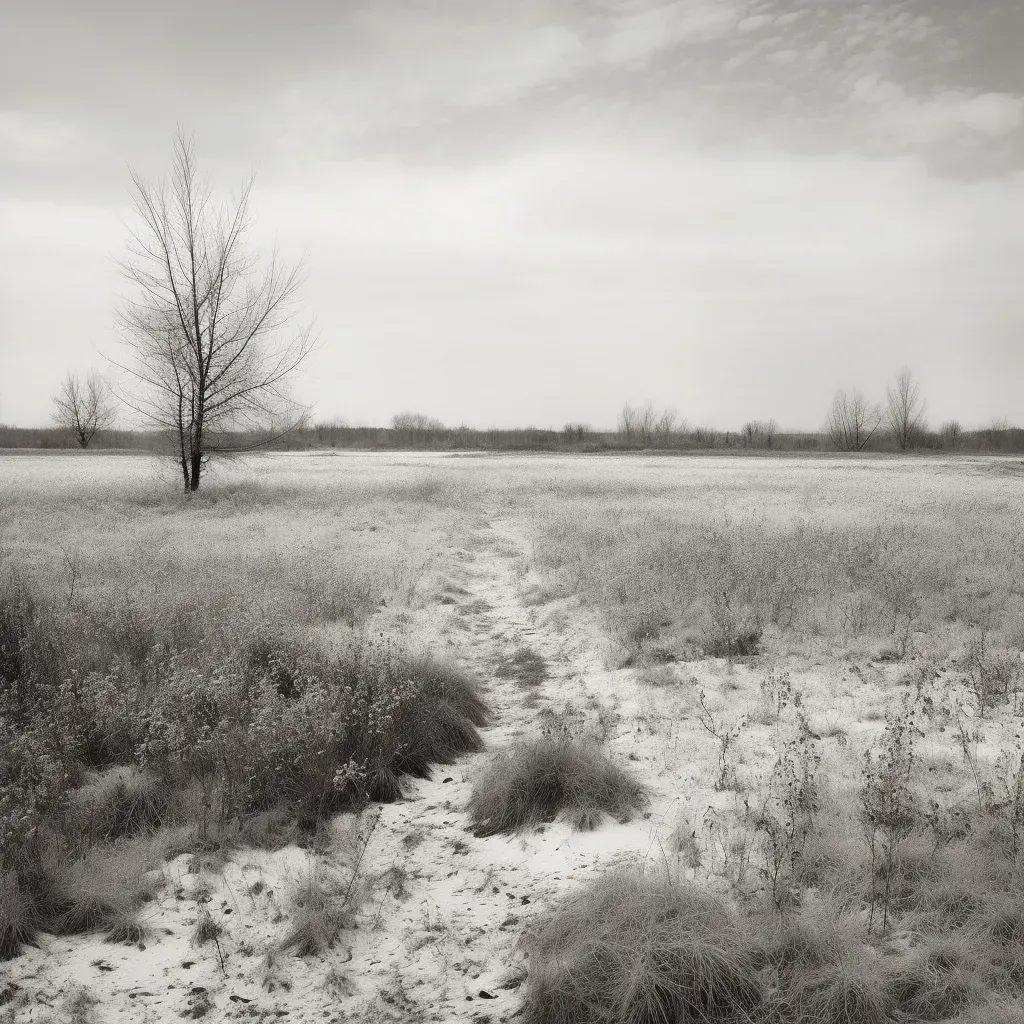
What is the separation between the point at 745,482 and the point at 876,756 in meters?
28.7

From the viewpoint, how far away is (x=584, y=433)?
93500 mm

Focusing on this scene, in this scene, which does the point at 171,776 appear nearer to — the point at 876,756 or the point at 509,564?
the point at 876,756

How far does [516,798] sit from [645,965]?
192cm

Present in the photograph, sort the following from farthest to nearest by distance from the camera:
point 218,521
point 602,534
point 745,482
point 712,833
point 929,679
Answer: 1. point 745,482
2. point 218,521
3. point 602,534
4. point 929,679
5. point 712,833

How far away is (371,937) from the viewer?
380 cm

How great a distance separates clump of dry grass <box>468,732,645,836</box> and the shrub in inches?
47.8

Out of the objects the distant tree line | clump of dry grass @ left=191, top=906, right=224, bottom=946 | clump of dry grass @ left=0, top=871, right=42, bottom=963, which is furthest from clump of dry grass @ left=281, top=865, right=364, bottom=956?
the distant tree line

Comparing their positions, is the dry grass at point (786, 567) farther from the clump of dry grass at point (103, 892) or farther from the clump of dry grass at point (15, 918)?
the clump of dry grass at point (15, 918)

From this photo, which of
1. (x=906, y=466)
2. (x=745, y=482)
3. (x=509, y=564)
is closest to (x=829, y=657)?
(x=509, y=564)

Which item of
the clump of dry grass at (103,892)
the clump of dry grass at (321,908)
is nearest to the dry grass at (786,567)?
the clump of dry grass at (321,908)

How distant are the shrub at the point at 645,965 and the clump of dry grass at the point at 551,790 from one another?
3.99ft

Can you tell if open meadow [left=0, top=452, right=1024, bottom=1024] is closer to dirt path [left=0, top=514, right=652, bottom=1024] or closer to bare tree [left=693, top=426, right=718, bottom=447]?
dirt path [left=0, top=514, right=652, bottom=1024]

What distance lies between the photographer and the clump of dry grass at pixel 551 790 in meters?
4.88

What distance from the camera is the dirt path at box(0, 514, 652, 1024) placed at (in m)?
3.33
